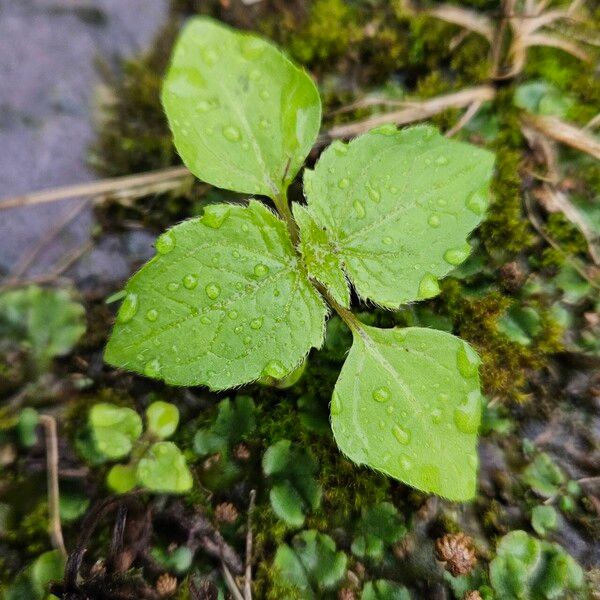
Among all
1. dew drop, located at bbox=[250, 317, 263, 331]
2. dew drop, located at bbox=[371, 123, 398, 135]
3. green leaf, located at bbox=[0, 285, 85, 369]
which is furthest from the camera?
green leaf, located at bbox=[0, 285, 85, 369]

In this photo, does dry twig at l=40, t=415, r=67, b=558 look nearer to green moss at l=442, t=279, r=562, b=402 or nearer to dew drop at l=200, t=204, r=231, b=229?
dew drop at l=200, t=204, r=231, b=229

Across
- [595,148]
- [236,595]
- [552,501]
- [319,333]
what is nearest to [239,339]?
[319,333]

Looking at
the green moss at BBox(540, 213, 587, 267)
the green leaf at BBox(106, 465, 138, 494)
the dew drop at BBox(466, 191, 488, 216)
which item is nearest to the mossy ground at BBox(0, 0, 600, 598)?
the green moss at BBox(540, 213, 587, 267)

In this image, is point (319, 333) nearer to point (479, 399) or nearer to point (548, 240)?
point (479, 399)

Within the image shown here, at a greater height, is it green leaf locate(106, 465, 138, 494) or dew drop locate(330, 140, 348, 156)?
dew drop locate(330, 140, 348, 156)

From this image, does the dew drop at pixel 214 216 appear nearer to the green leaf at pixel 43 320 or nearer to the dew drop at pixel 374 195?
the dew drop at pixel 374 195

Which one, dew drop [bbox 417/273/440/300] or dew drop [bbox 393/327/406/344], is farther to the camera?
dew drop [bbox 393/327/406/344]

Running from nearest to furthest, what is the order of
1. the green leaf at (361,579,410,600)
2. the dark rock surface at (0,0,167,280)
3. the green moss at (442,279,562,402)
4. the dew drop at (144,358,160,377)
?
the dew drop at (144,358,160,377) < the green leaf at (361,579,410,600) < the green moss at (442,279,562,402) < the dark rock surface at (0,0,167,280)
